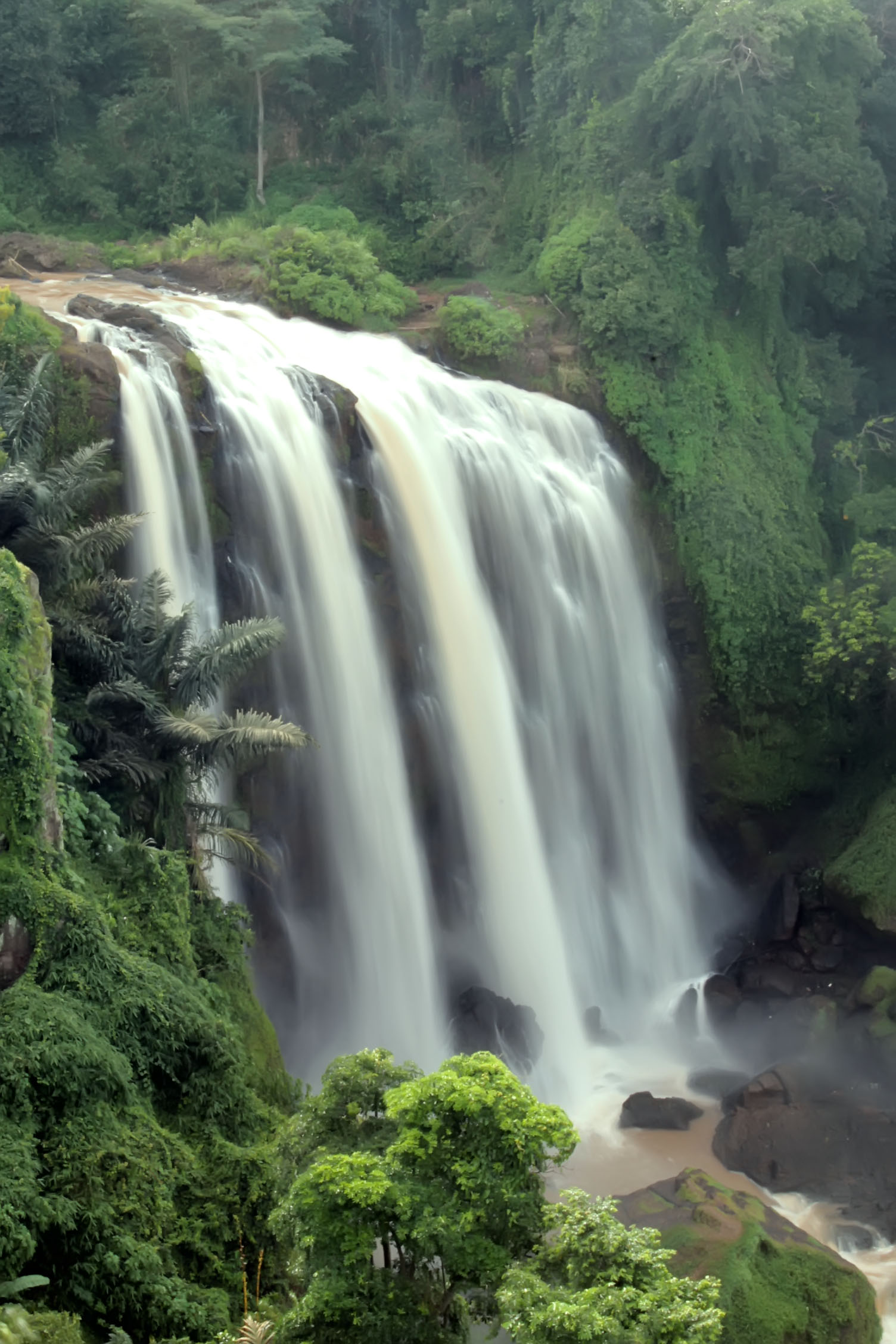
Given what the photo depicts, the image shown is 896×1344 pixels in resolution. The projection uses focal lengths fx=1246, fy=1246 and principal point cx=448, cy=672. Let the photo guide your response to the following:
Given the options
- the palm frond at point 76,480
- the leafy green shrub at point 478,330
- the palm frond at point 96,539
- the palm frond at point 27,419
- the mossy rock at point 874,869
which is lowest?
the mossy rock at point 874,869

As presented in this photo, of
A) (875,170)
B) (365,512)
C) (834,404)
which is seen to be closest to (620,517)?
(365,512)

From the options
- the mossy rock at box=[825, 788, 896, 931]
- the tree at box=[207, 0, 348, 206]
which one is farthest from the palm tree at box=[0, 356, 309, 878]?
the tree at box=[207, 0, 348, 206]

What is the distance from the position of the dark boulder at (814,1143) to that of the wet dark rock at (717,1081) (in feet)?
0.73

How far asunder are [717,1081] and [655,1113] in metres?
1.38

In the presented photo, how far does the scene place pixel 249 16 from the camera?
2567 cm

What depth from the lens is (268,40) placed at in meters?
25.2

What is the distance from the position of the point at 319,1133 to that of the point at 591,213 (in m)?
18.4

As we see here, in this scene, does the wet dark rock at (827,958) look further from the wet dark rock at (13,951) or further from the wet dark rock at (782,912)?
the wet dark rock at (13,951)

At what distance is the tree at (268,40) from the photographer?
24.9 m

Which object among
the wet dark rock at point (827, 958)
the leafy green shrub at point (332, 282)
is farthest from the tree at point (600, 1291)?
the leafy green shrub at point (332, 282)

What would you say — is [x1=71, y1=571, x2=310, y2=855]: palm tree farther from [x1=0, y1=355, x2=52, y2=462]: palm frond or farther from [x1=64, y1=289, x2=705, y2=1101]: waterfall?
[x1=64, y1=289, x2=705, y2=1101]: waterfall

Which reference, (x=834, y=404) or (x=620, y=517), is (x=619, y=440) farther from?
(x=834, y=404)

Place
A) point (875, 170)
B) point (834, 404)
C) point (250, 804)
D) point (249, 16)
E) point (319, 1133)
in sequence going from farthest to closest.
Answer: point (249, 16) → point (834, 404) → point (875, 170) → point (250, 804) → point (319, 1133)

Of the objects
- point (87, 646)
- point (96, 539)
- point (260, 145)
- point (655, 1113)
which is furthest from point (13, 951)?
point (260, 145)
